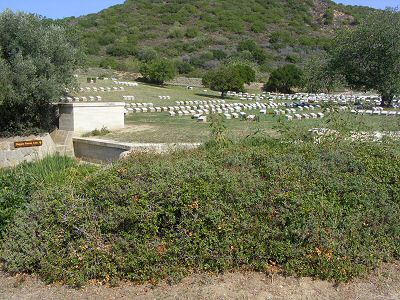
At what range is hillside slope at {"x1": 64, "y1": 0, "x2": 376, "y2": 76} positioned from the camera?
52844 millimetres

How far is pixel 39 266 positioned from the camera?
182 inches

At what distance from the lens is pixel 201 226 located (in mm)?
4453

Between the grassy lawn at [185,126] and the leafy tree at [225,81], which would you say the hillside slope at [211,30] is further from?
the grassy lawn at [185,126]

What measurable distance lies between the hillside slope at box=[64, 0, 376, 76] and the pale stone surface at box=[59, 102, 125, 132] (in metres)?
26.5

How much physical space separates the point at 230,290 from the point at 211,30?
216 ft

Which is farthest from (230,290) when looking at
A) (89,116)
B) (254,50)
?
(254,50)

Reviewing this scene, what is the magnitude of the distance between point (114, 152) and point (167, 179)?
25.3ft

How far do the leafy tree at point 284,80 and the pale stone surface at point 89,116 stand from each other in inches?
938

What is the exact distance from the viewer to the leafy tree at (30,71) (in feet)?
43.0

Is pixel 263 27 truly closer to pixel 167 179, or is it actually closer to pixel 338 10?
pixel 338 10

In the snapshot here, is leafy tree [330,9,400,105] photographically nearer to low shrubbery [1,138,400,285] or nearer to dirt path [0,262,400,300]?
low shrubbery [1,138,400,285]

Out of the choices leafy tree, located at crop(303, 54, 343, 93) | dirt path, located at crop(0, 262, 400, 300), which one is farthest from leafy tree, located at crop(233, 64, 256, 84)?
dirt path, located at crop(0, 262, 400, 300)

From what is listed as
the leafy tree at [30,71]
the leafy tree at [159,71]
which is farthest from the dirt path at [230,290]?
the leafy tree at [159,71]

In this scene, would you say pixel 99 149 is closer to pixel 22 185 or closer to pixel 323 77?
pixel 22 185
